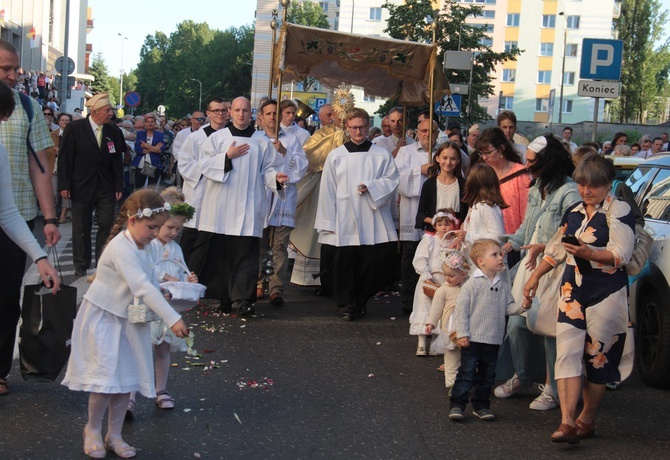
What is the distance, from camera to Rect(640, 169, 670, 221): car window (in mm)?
7501

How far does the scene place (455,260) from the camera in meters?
6.93

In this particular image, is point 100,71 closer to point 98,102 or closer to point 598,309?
point 98,102

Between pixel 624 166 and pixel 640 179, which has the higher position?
pixel 624 166

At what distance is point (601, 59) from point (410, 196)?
16.5 feet

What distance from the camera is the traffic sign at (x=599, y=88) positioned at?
45.6 feet

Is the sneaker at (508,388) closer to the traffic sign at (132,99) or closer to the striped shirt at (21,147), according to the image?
the striped shirt at (21,147)

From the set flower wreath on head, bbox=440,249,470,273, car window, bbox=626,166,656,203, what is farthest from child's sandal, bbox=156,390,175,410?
car window, bbox=626,166,656,203

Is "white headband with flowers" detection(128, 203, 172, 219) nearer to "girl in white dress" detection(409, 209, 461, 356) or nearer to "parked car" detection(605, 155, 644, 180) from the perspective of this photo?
"girl in white dress" detection(409, 209, 461, 356)

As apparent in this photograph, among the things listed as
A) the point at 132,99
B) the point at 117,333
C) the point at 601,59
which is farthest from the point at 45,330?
the point at 132,99

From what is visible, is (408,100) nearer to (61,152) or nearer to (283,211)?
(283,211)

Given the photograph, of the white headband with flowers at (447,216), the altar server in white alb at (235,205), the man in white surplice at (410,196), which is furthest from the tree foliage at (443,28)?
the white headband with flowers at (447,216)

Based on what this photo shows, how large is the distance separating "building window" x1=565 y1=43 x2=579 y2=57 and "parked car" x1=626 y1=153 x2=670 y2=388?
72777 mm

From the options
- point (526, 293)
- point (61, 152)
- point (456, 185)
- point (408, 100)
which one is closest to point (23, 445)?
point (526, 293)

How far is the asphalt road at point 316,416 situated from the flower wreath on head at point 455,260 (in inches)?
33.7
